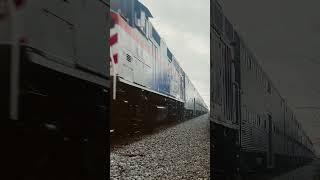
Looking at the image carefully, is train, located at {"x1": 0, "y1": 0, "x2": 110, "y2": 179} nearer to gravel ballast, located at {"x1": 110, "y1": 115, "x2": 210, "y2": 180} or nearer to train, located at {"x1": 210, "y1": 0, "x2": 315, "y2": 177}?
gravel ballast, located at {"x1": 110, "y1": 115, "x2": 210, "y2": 180}

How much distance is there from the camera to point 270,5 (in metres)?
5.12

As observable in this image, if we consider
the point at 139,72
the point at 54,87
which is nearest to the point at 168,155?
the point at 139,72

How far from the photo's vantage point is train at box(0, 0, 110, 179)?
193 centimetres

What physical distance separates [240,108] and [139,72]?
301cm

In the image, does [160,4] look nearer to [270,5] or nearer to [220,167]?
[220,167]

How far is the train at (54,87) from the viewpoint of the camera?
193 centimetres

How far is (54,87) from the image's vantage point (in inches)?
87.5

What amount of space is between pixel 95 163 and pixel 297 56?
3.75m

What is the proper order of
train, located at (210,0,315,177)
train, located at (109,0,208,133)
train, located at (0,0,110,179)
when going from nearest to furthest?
train, located at (0,0,110,179) < train, located at (109,0,208,133) < train, located at (210,0,315,177)

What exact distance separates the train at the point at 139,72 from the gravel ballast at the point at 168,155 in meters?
0.12

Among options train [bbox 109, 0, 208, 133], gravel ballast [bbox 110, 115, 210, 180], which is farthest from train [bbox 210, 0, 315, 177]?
train [bbox 109, 0, 208, 133]

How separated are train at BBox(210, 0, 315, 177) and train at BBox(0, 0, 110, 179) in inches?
A: 73.2

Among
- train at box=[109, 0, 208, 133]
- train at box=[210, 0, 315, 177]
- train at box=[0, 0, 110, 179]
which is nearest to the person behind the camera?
train at box=[0, 0, 110, 179]

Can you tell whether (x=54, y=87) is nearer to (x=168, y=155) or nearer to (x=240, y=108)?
(x=168, y=155)
